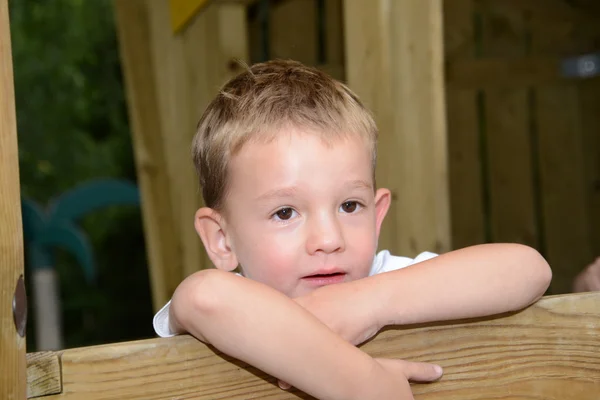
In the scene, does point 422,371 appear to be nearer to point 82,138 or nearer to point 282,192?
point 282,192

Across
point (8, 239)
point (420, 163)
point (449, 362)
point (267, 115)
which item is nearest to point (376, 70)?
point (420, 163)

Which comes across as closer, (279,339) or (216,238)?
(279,339)

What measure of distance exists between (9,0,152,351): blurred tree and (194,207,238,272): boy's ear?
4.94m

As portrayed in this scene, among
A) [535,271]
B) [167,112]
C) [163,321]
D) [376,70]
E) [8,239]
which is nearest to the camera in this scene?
[8,239]

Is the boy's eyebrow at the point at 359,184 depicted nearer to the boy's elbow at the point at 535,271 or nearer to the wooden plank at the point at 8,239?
the boy's elbow at the point at 535,271

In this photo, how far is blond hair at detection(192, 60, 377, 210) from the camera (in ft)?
4.26

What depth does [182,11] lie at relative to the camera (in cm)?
Answer: 318

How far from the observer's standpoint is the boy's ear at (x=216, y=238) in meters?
1.39

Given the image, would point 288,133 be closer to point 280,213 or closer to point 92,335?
point 280,213

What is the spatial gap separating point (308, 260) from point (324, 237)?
0.05 meters

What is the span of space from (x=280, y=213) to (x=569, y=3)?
13.8 ft

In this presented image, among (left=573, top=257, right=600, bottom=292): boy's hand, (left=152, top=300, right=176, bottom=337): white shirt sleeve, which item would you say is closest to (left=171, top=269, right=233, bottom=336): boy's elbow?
(left=152, top=300, right=176, bottom=337): white shirt sleeve

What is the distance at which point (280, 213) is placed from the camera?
1255 mm

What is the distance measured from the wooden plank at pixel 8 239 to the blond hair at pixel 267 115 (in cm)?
47
